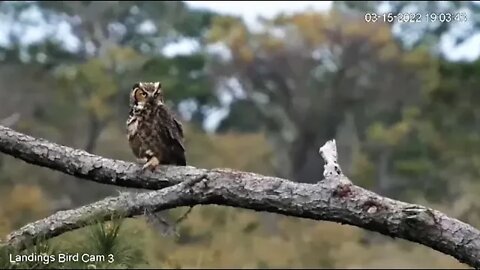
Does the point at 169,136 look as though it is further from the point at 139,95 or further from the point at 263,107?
the point at 263,107

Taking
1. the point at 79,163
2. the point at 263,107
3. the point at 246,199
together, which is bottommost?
the point at 246,199

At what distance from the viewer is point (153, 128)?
1816 mm

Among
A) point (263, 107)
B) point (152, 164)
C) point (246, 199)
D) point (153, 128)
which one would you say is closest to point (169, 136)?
point (153, 128)

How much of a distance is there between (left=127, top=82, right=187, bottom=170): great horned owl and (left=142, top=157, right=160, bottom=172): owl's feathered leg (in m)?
0.03

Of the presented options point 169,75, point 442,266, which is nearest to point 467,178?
point 442,266

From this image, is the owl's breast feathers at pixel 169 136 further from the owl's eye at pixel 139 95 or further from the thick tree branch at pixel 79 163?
the thick tree branch at pixel 79 163

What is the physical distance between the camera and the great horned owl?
1765mm

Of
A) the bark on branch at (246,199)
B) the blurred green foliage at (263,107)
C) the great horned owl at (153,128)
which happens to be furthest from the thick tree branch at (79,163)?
the blurred green foliage at (263,107)

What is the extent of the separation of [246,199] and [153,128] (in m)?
0.43

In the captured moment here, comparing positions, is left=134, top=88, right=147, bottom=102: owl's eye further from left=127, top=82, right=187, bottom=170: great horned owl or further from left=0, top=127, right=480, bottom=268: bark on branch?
left=0, top=127, right=480, bottom=268: bark on branch

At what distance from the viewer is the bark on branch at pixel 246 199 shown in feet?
4.55

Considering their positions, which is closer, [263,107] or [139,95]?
[139,95]

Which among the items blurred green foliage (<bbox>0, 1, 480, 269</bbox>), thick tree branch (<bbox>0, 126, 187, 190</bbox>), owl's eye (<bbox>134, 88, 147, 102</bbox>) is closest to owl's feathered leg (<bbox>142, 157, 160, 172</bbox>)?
thick tree branch (<bbox>0, 126, 187, 190</bbox>)

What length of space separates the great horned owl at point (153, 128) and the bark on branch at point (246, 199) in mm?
169
